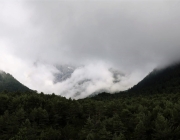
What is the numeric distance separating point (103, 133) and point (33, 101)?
214ft

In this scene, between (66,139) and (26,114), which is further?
(26,114)

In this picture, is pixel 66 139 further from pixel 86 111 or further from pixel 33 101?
pixel 33 101

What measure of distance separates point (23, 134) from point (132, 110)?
53.3 m

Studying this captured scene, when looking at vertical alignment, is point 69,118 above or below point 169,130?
above

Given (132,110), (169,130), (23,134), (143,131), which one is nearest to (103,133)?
(143,131)

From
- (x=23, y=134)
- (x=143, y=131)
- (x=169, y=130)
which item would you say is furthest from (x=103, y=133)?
(x=23, y=134)

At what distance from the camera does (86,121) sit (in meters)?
96.4

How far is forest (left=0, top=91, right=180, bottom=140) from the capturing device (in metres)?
61.5

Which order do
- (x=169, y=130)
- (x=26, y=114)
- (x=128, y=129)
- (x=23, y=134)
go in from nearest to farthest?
1. (x=169, y=130)
2. (x=23, y=134)
3. (x=128, y=129)
4. (x=26, y=114)

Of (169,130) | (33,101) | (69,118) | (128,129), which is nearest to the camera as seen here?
(169,130)

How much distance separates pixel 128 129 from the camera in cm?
7919

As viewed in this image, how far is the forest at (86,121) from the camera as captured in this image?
202 ft

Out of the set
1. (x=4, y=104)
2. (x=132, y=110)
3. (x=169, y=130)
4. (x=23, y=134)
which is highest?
(x=4, y=104)

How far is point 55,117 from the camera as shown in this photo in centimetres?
9988
